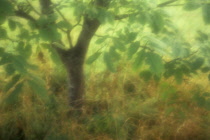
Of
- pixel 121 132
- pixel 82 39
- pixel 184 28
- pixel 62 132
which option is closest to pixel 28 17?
pixel 82 39

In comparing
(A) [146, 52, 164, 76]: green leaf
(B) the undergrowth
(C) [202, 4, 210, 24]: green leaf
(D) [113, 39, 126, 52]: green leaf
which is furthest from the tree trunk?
(C) [202, 4, 210, 24]: green leaf

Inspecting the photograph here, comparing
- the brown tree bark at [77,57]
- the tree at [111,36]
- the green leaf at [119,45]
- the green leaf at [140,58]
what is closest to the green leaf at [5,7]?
the tree at [111,36]

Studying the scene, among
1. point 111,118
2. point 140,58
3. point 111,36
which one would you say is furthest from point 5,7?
point 111,118

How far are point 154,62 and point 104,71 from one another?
2.30 meters

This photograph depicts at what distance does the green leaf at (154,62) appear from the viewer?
153 centimetres

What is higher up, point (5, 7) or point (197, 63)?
point (5, 7)

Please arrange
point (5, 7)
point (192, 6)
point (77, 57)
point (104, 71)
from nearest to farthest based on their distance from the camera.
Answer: point (5, 7) → point (192, 6) → point (77, 57) → point (104, 71)

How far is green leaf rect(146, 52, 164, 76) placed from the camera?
1528 mm

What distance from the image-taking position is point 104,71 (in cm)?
383

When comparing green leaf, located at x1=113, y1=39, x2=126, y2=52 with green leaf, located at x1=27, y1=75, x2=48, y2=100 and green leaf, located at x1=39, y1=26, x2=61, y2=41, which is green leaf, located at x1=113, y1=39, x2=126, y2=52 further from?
green leaf, located at x1=27, y1=75, x2=48, y2=100

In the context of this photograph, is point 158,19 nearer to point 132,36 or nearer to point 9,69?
point 132,36

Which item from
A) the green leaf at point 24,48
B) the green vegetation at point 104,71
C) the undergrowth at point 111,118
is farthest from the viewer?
the undergrowth at point 111,118

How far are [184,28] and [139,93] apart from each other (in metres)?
2.42

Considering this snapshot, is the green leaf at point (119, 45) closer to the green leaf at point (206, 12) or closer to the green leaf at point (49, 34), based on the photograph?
the green leaf at point (49, 34)
